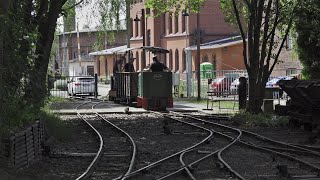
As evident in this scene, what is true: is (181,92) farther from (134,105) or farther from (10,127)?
(10,127)

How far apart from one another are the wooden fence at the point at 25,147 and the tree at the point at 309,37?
15174mm

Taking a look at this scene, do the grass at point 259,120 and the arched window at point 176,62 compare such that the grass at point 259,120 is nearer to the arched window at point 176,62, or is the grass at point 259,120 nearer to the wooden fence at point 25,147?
the wooden fence at point 25,147

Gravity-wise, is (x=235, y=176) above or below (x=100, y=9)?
below

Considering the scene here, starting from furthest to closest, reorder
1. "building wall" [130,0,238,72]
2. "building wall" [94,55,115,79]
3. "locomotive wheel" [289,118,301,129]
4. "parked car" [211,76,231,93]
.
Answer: "building wall" [94,55,115,79] → "building wall" [130,0,238,72] → "parked car" [211,76,231,93] → "locomotive wheel" [289,118,301,129]

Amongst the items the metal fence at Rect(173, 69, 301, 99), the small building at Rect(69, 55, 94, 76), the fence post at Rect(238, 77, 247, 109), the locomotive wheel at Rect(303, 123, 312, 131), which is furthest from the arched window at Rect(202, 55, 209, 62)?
the locomotive wheel at Rect(303, 123, 312, 131)

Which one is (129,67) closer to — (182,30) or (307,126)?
(307,126)

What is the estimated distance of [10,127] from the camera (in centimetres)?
1220

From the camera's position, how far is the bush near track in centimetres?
2133

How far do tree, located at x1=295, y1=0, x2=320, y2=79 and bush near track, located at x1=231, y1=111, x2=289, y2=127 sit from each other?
519 centimetres

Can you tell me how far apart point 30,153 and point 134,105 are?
67.6 ft

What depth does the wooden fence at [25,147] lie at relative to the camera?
10945 millimetres

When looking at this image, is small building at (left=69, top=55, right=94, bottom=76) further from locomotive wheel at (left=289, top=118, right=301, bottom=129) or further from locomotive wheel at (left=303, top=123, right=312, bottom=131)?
locomotive wheel at (left=303, top=123, right=312, bottom=131)

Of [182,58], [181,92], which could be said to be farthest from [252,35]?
[182,58]

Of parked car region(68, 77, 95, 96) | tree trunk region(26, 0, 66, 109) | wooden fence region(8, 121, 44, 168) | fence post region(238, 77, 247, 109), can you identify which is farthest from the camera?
parked car region(68, 77, 95, 96)
